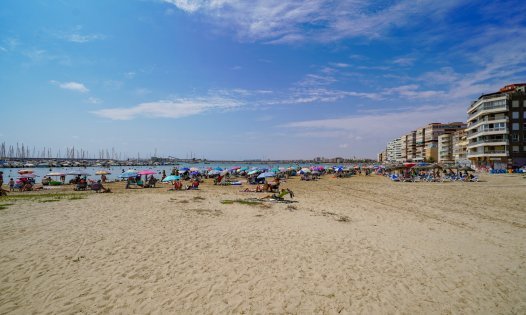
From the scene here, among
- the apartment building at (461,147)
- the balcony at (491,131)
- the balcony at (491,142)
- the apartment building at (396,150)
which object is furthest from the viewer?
the apartment building at (396,150)

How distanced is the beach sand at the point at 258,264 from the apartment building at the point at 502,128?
55682 millimetres

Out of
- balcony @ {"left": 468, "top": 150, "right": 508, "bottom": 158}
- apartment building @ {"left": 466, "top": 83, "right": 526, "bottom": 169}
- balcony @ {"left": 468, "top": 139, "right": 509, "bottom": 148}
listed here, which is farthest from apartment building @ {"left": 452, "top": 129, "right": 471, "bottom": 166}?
apartment building @ {"left": 466, "top": 83, "right": 526, "bottom": 169}

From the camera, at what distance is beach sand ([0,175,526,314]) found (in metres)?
5.30

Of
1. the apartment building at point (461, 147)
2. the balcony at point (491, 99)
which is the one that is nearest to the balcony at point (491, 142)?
the balcony at point (491, 99)

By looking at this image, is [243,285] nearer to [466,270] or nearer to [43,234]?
[466,270]

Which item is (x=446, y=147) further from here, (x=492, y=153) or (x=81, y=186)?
(x=81, y=186)

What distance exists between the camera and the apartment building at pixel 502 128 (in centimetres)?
5319

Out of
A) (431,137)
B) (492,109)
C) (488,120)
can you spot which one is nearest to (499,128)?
(488,120)

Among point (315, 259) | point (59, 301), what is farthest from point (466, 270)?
point (59, 301)

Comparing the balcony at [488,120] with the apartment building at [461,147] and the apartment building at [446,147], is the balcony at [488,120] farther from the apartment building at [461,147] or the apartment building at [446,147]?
the apartment building at [446,147]

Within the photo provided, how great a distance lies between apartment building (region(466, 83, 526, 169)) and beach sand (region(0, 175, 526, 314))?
55682 mm

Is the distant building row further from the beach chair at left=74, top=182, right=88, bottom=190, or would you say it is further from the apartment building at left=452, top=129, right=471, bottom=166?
the beach chair at left=74, top=182, right=88, bottom=190

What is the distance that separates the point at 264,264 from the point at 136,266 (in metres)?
3.30

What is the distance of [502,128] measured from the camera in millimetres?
54125
